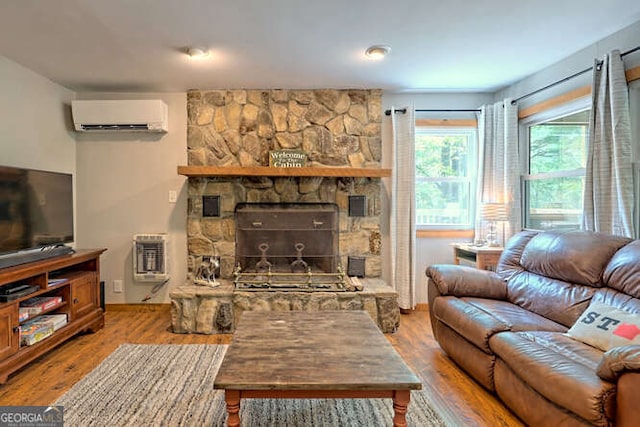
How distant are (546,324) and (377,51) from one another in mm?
2182

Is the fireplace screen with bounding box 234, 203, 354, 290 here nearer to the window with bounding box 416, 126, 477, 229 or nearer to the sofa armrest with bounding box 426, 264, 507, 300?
the window with bounding box 416, 126, 477, 229

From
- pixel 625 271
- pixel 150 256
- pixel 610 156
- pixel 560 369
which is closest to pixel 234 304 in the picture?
pixel 150 256

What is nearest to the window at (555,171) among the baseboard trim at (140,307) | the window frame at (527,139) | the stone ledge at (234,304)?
the window frame at (527,139)

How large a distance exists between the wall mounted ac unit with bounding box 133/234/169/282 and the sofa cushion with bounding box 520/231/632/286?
10.6 ft

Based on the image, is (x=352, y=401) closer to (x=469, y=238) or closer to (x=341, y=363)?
(x=341, y=363)

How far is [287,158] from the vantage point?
3.58m

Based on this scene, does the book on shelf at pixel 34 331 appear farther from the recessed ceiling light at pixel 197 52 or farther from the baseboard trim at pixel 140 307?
the recessed ceiling light at pixel 197 52

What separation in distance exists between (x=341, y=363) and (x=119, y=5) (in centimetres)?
230

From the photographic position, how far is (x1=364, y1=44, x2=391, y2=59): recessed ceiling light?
8.71 feet

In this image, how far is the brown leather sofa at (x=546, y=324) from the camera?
4.67 feet

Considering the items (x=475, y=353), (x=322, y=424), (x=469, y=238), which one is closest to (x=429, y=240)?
(x=469, y=238)

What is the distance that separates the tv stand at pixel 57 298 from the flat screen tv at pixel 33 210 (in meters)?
0.17

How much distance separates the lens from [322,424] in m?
1.87

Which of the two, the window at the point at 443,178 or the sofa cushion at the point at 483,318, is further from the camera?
the window at the point at 443,178
